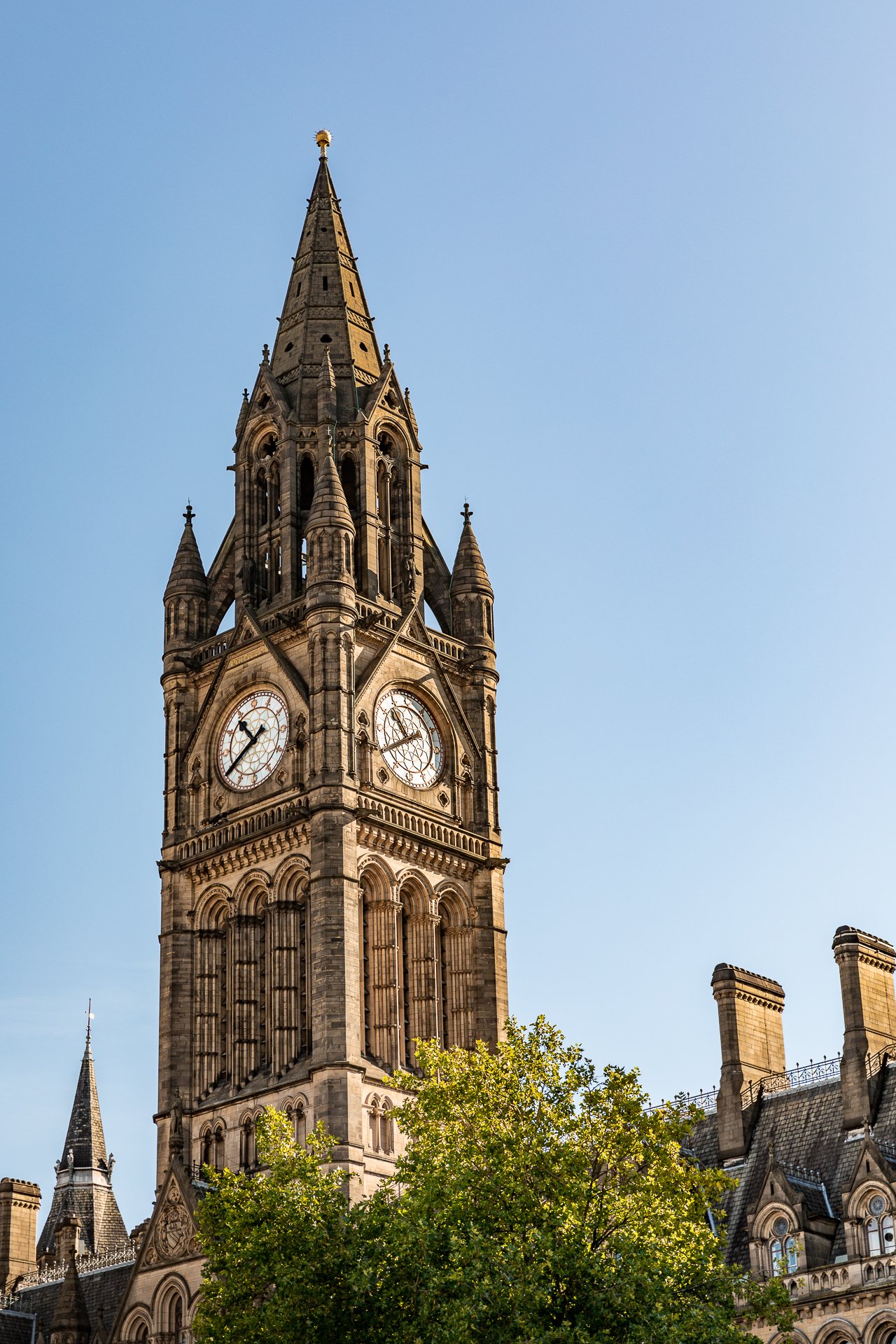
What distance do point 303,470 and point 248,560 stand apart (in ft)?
13.3

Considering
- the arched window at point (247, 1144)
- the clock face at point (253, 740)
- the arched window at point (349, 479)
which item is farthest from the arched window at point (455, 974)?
the arched window at point (349, 479)

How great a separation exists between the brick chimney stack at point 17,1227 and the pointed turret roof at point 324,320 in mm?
31311

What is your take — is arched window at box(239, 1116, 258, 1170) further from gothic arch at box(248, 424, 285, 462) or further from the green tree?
gothic arch at box(248, 424, 285, 462)

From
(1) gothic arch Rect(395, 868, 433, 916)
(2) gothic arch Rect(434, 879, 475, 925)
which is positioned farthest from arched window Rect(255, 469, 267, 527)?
(2) gothic arch Rect(434, 879, 475, 925)

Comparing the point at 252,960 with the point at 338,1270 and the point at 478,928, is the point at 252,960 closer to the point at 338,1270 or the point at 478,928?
the point at 478,928

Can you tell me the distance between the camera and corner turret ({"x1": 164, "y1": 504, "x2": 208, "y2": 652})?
88062 millimetres

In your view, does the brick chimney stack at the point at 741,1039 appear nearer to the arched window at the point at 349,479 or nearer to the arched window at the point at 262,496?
the arched window at the point at 349,479

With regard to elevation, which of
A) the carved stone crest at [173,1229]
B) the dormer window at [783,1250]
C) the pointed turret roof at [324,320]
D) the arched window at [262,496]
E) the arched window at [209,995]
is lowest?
the dormer window at [783,1250]

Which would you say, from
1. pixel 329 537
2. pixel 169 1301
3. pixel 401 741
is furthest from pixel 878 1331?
pixel 329 537

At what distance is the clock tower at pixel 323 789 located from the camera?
7844cm

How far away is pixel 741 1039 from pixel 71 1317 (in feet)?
82.9

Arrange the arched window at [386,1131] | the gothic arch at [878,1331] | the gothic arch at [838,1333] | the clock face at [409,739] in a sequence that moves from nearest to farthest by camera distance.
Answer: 1. the gothic arch at [878,1331]
2. the gothic arch at [838,1333]
3. the arched window at [386,1131]
4. the clock face at [409,739]

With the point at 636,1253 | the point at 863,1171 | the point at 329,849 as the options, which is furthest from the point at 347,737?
the point at 636,1253

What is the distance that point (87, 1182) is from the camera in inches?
4587
